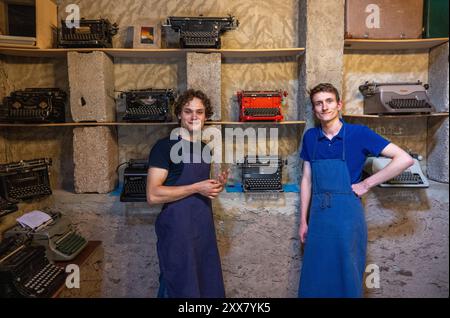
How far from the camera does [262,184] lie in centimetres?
278

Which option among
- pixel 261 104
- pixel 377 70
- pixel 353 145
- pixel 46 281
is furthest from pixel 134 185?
pixel 377 70

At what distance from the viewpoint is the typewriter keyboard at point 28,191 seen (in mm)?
2520

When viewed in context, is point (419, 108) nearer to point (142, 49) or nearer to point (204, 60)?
point (204, 60)

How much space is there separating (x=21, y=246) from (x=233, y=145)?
80.9 inches

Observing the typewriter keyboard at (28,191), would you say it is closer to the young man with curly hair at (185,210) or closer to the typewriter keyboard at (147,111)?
the typewriter keyboard at (147,111)

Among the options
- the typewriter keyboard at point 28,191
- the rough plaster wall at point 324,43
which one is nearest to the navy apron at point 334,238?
the rough plaster wall at point 324,43

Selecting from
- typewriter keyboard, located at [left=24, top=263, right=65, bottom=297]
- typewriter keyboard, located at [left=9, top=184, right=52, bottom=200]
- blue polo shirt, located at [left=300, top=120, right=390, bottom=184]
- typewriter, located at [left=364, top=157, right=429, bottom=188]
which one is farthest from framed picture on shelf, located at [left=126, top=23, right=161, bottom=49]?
typewriter, located at [left=364, top=157, right=429, bottom=188]

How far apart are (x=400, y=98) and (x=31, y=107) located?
3462 mm

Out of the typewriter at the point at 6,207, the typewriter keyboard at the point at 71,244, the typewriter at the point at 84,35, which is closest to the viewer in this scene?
the typewriter at the point at 6,207

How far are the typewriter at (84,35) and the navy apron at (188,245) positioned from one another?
5.47 ft

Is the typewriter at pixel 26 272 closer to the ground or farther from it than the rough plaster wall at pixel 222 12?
closer to the ground

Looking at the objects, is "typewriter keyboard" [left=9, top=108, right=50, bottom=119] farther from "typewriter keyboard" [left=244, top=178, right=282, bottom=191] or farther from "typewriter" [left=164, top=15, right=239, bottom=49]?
"typewriter keyboard" [left=244, top=178, right=282, bottom=191]

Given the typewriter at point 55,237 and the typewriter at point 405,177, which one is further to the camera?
the typewriter at point 405,177

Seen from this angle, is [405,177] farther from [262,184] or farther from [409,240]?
[262,184]
